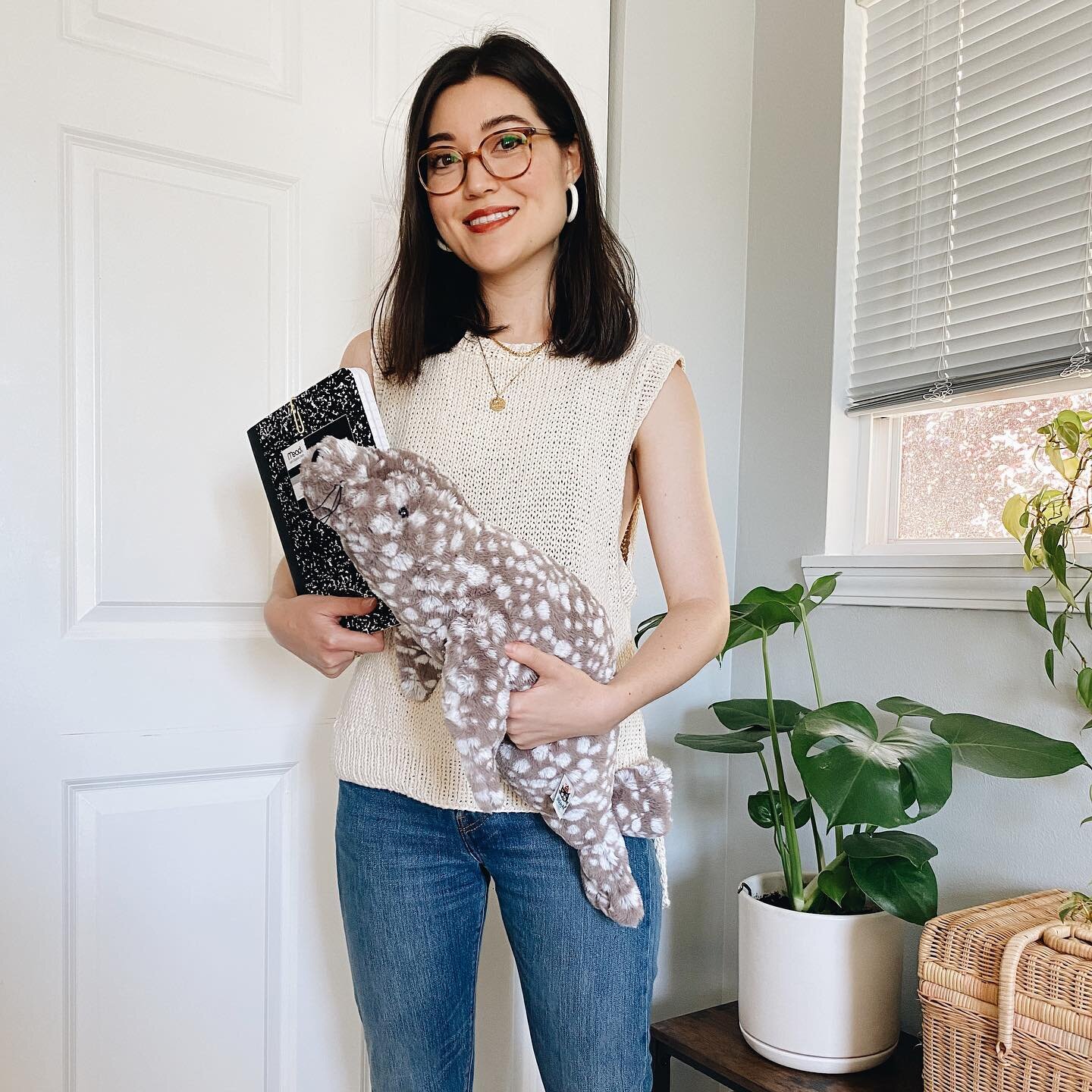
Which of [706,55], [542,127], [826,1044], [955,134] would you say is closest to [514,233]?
[542,127]

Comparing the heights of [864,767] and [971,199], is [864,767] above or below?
below

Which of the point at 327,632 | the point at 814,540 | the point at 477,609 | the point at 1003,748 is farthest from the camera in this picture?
the point at 814,540

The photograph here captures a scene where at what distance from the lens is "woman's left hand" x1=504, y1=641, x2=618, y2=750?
782mm

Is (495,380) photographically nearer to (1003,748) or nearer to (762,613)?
(762,613)

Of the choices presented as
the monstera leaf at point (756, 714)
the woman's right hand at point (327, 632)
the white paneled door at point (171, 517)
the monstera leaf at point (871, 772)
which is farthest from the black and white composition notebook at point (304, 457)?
the monstera leaf at point (756, 714)

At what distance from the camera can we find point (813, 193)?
5.31 ft

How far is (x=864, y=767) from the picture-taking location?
1085mm

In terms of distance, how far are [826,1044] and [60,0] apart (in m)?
1.52

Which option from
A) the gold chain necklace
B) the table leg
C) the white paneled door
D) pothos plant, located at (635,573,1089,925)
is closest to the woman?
the gold chain necklace

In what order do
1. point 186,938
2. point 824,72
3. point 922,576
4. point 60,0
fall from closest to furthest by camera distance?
point 60,0, point 186,938, point 922,576, point 824,72

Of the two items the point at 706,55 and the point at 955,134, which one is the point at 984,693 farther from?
the point at 706,55

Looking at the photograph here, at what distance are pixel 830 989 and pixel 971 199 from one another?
106 centimetres

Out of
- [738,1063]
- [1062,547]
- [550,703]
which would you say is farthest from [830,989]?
[550,703]

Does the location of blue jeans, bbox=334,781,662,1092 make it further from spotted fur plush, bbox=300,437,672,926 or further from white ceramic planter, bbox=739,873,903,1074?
white ceramic planter, bbox=739,873,903,1074
